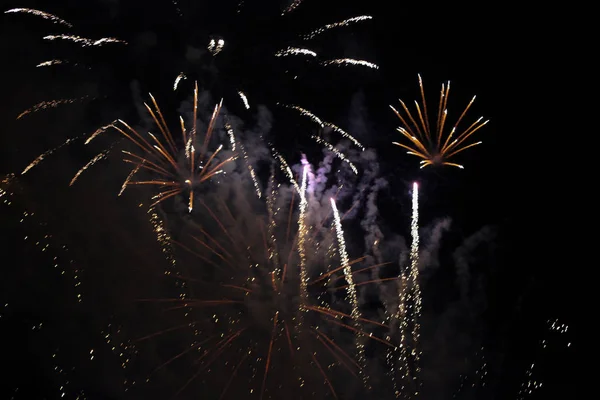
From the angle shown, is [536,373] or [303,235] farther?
[536,373]

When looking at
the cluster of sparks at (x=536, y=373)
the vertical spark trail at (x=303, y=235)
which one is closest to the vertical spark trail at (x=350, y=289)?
the vertical spark trail at (x=303, y=235)

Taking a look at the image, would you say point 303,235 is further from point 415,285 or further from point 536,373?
point 536,373

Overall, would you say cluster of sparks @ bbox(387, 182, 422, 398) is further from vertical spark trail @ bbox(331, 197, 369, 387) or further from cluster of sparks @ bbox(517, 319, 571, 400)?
cluster of sparks @ bbox(517, 319, 571, 400)

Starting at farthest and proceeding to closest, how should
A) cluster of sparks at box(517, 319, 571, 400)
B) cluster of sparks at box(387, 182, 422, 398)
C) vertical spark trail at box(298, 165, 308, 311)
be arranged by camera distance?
cluster of sparks at box(517, 319, 571, 400), cluster of sparks at box(387, 182, 422, 398), vertical spark trail at box(298, 165, 308, 311)

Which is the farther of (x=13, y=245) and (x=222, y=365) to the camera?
(x=222, y=365)

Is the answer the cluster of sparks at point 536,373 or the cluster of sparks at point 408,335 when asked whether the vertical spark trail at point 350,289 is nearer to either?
the cluster of sparks at point 408,335

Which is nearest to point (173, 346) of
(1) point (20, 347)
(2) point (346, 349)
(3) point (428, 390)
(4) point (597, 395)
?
(1) point (20, 347)

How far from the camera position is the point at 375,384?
14805 millimetres

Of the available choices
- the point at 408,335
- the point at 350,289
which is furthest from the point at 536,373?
the point at 350,289

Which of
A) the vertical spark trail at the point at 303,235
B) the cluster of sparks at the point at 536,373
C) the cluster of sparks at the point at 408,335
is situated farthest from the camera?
the cluster of sparks at the point at 536,373

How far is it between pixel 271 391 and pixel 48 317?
282 inches

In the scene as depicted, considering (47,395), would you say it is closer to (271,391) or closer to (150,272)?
(150,272)

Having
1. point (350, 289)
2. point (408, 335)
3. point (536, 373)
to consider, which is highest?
point (350, 289)

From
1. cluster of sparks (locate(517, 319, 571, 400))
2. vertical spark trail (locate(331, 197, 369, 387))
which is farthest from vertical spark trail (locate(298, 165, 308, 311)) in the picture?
cluster of sparks (locate(517, 319, 571, 400))
